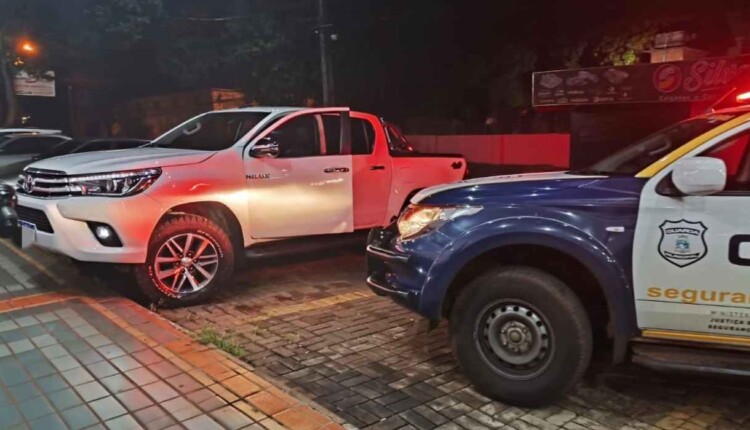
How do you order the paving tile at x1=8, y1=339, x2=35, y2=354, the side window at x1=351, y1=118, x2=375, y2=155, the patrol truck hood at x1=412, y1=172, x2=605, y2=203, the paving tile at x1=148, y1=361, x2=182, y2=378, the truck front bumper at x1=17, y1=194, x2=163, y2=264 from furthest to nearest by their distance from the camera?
the side window at x1=351, y1=118, x2=375, y2=155, the truck front bumper at x1=17, y1=194, x2=163, y2=264, the paving tile at x1=8, y1=339, x2=35, y2=354, the paving tile at x1=148, y1=361, x2=182, y2=378, the patrol truck hood at x1=412, y1=172, x2=605, y2=203

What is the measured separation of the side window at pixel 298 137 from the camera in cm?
650

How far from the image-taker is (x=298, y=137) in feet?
21.9

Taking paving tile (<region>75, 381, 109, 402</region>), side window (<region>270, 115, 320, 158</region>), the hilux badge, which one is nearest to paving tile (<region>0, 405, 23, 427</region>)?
paving tile (<region>75, 381, 109, 402</region>)

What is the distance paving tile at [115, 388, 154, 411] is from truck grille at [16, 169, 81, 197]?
2371 millimetres

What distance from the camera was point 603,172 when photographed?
3.99m

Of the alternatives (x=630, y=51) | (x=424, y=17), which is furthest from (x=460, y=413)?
(x=424, y=17)

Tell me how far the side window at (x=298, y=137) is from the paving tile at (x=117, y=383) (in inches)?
118

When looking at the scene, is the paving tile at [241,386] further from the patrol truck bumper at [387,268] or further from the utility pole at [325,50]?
the utility pole at [325,50]

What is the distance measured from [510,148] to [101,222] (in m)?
16.4

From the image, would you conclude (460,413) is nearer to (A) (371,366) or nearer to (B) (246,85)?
(A) (371,366)

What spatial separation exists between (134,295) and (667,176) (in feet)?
16.7

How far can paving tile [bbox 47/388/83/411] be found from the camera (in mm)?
3680

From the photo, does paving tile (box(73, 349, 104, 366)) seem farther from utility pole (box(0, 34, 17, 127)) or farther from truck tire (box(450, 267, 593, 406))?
utility pole (box(0, 34, 17, 127))

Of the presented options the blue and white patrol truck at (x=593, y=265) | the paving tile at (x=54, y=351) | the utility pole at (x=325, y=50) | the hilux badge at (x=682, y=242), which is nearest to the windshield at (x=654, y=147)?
the blue and white patrol truck at (x=593, y=265)
